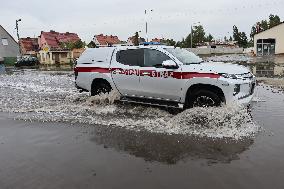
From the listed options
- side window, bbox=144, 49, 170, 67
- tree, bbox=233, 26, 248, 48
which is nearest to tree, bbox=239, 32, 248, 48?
tree, bbox=233, 26, 248, 48

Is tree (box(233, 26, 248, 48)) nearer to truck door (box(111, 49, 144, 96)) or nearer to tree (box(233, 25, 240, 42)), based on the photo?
tree (box(233, 25, 240, 42))

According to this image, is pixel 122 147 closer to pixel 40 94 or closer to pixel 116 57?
pixel 116 57

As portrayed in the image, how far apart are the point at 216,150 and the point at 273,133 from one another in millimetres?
1677

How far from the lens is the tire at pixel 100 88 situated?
33.1 feet

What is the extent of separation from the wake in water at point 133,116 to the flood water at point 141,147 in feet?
0.07

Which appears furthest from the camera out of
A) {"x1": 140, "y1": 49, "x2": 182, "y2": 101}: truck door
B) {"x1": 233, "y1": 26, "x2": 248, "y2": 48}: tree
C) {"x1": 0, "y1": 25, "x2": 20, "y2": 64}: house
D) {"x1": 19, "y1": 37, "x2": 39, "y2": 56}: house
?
{"x1": 233, "y1": 26, "x2": 248, "y2": 48}: tree

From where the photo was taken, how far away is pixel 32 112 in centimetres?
991

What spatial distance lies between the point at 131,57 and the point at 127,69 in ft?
1.26

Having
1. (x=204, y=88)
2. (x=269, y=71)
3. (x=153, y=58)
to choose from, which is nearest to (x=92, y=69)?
(x=153, y=58)

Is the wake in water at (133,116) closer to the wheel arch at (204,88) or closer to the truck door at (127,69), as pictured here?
the wheel arch at (204,88)

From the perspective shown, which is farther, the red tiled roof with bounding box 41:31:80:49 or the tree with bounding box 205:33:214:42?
the tree with bounding box 205:33:214:42

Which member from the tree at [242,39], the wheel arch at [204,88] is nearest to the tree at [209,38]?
the tree at [242,39]

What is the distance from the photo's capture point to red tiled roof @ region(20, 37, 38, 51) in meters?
88.7

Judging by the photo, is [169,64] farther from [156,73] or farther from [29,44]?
[29,44]
